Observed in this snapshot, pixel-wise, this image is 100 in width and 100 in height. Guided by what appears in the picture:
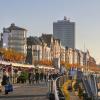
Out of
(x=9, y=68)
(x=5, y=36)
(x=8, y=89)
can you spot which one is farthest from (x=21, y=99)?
(x=5, y=36)

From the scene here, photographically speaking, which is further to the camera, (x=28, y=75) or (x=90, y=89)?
(x=28, y=75)

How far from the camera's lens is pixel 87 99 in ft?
63.7

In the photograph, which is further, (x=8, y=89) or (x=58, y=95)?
(x=8, y=89)

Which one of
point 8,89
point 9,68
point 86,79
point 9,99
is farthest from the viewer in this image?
point 9,68

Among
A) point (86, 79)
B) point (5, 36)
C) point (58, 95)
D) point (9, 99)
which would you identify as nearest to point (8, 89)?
point (9, 99)

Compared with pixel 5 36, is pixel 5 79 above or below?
below

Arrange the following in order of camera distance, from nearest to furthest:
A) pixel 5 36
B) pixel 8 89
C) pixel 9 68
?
pixel 8 89 < pixel 9 68 < pixel 5 36

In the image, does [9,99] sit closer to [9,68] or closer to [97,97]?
[97,97]

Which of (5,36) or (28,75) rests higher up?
(5,36)

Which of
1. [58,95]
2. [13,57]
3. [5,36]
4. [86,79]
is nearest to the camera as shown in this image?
[86,79]

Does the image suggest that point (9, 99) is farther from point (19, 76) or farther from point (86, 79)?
point (19, 76)

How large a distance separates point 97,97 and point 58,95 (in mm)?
4840

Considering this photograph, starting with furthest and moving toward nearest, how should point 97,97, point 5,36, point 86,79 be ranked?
point 5,36 < point 86,79 < point 97,97

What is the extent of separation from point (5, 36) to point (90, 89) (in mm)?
55065
